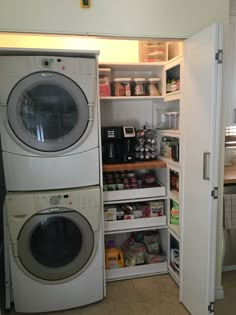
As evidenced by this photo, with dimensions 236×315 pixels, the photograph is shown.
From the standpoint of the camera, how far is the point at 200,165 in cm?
165

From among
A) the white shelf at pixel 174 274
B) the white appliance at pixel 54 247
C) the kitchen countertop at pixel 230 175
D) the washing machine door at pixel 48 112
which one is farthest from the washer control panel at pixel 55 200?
the kitchen countertop at pixel 230 175

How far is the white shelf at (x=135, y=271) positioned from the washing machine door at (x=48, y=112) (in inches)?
50.2

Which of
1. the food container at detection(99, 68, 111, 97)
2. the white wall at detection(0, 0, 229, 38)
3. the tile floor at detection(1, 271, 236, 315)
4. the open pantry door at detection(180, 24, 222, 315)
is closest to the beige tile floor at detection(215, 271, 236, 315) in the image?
the tile floor at detection(1, 271, 236, 315)

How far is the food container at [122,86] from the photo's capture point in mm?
2270

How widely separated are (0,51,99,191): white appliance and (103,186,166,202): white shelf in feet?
1.37

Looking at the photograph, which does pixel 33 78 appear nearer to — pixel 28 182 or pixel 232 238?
pixel 28 182

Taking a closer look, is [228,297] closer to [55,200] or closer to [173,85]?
[55,200]

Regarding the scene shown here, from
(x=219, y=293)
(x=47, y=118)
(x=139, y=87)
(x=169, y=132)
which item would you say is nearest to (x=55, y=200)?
(x=47, y=118)

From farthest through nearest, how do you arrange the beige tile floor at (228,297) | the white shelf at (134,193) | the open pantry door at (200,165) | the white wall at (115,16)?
the white shelf at (134,193) → the beige tile floor at (228,297) → the white wall at (115,16) → the open pantry door at (200,165)

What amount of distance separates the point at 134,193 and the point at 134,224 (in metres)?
0.28

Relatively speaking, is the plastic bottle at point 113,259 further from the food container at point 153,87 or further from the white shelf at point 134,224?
the food container at point 153,87

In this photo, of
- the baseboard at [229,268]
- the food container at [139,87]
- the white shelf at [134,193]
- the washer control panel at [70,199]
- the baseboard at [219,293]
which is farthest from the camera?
the baseboard at [229,268]

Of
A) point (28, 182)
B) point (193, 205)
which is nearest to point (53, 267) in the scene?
point (28, 182)

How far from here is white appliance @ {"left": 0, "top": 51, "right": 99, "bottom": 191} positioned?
1696 millimetres
